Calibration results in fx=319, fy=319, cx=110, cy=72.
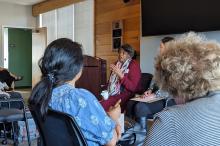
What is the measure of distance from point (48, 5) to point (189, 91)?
824cm

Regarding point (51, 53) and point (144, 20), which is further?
point (144, 20)

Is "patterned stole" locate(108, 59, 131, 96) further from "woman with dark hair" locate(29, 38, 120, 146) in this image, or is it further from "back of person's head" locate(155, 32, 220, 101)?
"back of person's head" locate(155, 32, 220, 101)

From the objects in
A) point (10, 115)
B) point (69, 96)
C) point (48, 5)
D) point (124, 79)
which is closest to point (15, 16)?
point (48, 5)

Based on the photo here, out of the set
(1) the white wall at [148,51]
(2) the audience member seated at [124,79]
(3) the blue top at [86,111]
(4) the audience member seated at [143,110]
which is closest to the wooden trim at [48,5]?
(1) the white wall at [148,51]

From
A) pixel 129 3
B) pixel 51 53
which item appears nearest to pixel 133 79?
pixel 129 3

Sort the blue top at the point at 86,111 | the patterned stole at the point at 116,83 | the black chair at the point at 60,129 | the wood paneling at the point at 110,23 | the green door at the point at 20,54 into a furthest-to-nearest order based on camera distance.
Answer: the green door at the point at 20,54 < the wood paneling at the point at 110,23 < the patterned stole at the point at 116,83 < the blue top at the point at 86,111 < the black chair at the point at 60,129

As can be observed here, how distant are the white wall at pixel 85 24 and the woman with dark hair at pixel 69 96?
549 centimetres

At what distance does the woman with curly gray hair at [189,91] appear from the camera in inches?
40.4

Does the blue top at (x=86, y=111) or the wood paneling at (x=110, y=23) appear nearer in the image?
the blue top at (x=86, y=111)

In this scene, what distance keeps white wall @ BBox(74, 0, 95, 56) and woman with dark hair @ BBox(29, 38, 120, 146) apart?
549 cm

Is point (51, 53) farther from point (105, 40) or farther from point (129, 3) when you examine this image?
point (105, 40)

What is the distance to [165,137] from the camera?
1078 millimetres

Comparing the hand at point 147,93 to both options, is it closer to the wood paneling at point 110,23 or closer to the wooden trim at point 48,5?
the wood paneling at point 110,23

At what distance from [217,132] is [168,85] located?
264 mm
